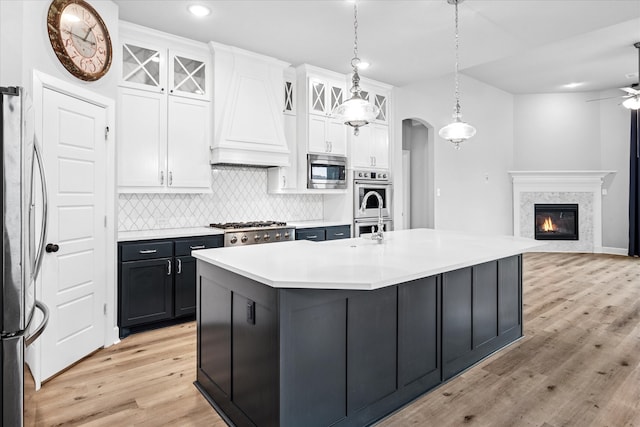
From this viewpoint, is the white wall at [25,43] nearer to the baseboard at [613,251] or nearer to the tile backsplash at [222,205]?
the tile backsplash at [222,205]

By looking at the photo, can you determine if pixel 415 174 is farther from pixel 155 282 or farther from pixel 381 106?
pixel 155 282

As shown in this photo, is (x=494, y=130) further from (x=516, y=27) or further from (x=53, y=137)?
(x=53, y=137)

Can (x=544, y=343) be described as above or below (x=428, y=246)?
below

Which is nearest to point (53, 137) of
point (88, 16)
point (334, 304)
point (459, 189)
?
point (88, 16)

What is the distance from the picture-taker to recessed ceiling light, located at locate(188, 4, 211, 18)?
3302 mm

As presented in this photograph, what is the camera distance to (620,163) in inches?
307

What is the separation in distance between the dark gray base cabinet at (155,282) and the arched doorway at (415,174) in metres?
4.46

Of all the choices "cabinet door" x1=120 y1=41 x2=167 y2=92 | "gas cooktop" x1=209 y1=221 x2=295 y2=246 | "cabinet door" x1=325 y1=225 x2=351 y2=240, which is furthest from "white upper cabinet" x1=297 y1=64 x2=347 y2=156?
"cabinet door" x1=120 y1=41 x2=167 y2=92

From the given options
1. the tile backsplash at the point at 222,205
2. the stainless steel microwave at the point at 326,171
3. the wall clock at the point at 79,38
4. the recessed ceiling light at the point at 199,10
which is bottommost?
the tile backsplash at the point at 222,205

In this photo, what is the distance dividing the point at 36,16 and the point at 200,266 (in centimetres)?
194

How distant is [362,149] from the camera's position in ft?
17.5

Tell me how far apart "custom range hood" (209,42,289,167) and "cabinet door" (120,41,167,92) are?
544mm

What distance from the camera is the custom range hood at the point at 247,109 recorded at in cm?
411

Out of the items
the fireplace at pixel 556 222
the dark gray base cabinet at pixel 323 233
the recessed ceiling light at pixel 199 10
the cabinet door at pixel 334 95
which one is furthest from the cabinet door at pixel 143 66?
the fireplace at pixel 556 222
